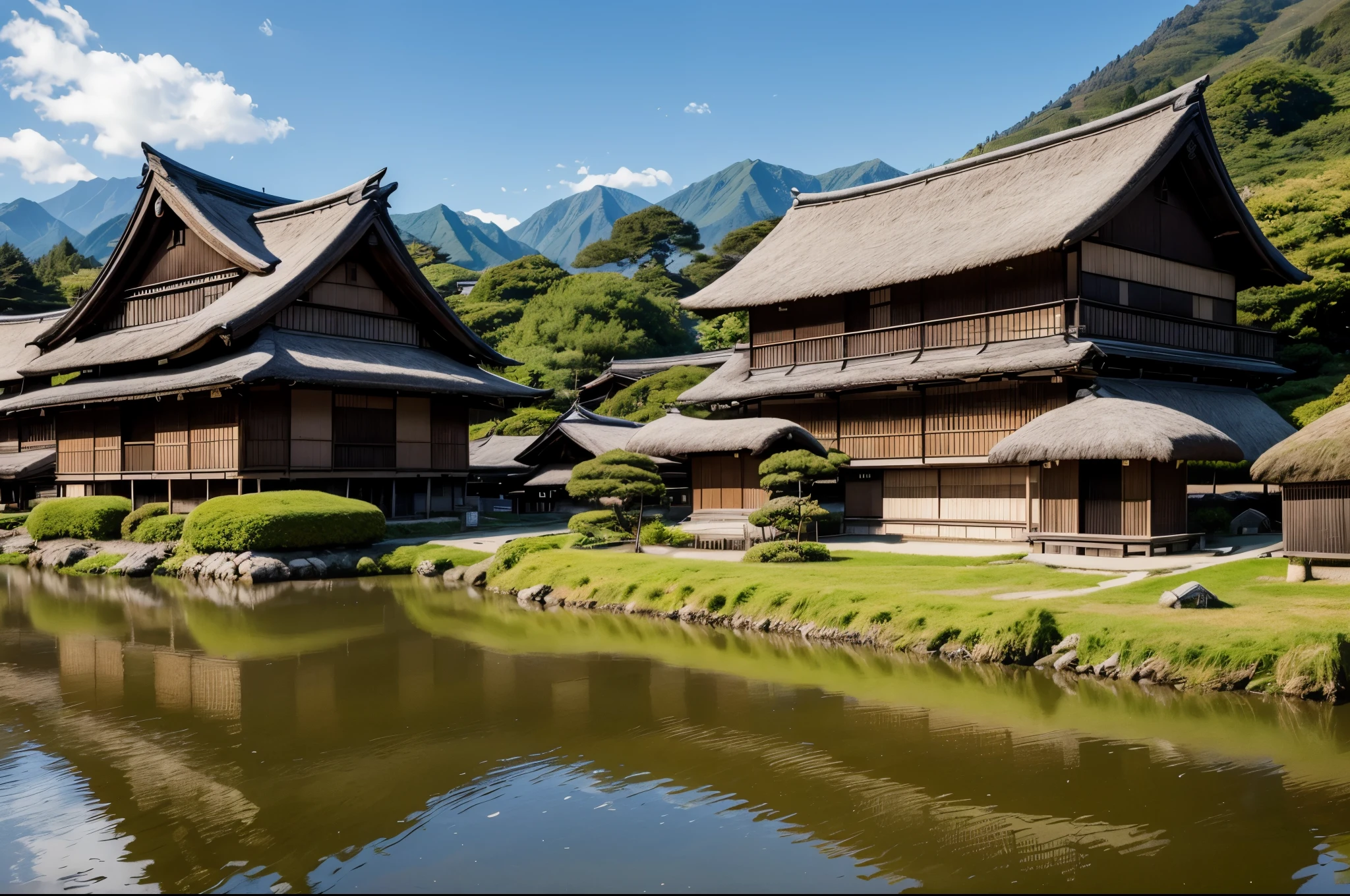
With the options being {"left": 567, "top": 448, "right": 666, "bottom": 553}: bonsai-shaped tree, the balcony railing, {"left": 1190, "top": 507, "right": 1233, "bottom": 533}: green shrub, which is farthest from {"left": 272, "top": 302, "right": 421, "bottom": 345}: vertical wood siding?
{"left": 1190, "top": 507, "right": 1233, "bottom": 533}: green shrub

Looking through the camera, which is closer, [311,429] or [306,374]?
[306,374]

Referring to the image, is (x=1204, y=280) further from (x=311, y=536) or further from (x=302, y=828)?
(x=302, y=828)

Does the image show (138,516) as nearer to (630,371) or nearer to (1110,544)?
(1110,544)

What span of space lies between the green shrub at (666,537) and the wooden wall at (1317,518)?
14612 millimetres

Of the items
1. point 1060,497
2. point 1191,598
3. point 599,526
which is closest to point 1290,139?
point 1060,497

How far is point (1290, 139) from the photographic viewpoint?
56.2 meters

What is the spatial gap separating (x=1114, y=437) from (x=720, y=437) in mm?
10815

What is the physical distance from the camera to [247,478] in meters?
29.3

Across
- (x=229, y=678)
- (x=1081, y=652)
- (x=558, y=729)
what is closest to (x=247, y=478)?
(x=229, y=678)

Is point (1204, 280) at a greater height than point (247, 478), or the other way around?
point (1204, 280)

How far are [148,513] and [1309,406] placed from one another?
34987mm

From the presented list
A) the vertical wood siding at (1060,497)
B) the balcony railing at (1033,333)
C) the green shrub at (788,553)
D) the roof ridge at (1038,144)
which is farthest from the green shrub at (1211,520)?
the roof ridge at (1038,144)

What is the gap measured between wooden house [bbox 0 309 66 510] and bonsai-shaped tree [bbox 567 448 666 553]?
84.9 feet

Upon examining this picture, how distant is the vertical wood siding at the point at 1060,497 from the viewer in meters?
20.9
